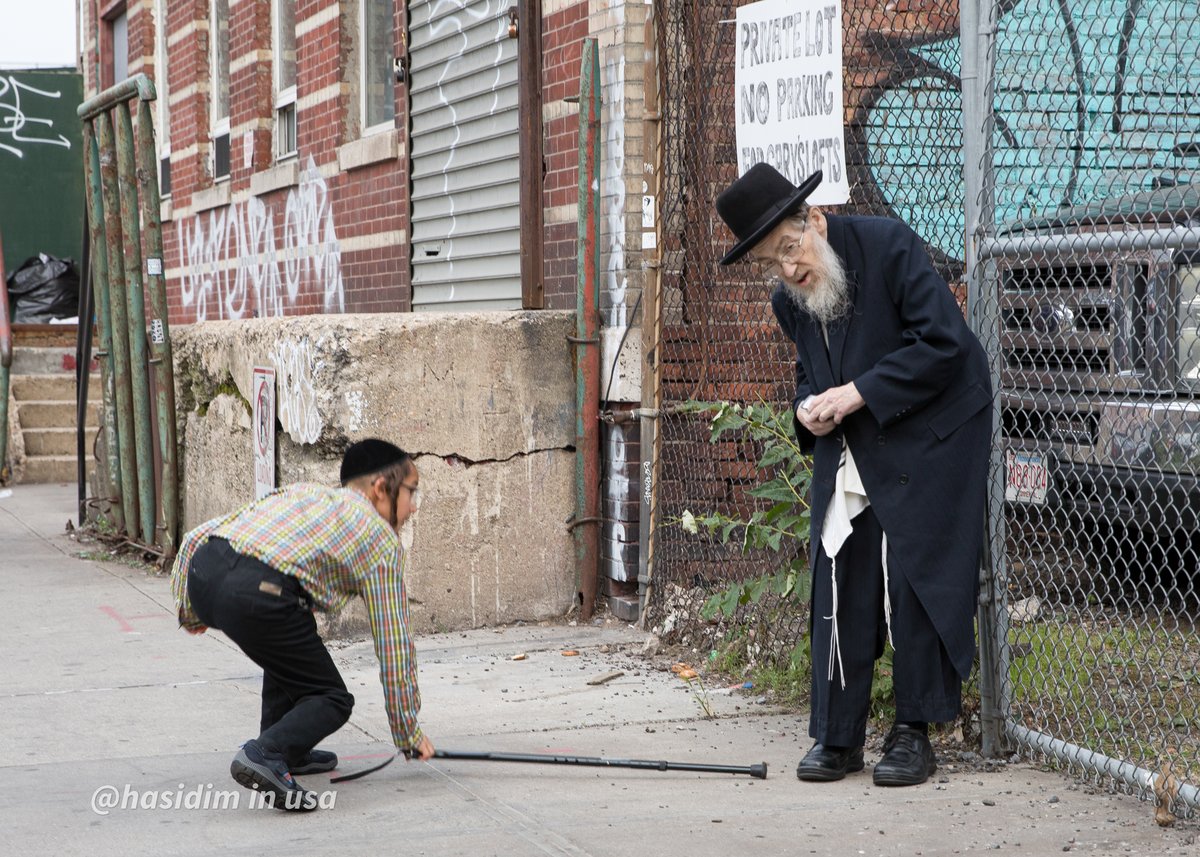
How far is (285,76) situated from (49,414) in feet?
14.4

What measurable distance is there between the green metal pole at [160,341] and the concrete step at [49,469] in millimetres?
5385

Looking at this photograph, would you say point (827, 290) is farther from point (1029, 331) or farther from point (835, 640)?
point (1029, 331)

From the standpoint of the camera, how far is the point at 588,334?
680cm

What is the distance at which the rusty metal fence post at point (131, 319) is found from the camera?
8.49 metres

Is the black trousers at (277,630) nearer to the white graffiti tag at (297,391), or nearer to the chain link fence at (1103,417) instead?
the chain link fence at (1103,417)

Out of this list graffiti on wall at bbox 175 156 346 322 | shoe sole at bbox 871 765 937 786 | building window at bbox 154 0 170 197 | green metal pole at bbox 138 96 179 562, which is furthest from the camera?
building window at bbox 154 0 170 197

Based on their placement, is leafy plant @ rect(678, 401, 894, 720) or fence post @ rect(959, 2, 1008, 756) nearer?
fence post @ rect(959, 2, 1008, 756)

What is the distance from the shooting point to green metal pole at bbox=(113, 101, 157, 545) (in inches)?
338

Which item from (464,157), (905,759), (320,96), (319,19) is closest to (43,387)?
(320,96)

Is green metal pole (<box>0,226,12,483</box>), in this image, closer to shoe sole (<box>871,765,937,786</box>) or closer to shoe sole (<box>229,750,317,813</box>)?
shoe sole (<box>229,750,317,813</box>)

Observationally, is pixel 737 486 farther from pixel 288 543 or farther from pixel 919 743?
pixel 288 543

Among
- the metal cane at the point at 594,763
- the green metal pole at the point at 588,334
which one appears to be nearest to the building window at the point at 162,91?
the green metal pole at the point at 588,334

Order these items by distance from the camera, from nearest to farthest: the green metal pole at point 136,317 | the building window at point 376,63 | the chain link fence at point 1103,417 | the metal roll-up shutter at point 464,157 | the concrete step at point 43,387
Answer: the chain link fence at point 1103,417 → the metal roll-up shutter at point 464,157 → the green metal pole at point 136,317 → the building window at point 376,63 → the concrete step at point 43,387

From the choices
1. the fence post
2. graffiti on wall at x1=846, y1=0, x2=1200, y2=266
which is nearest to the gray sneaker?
the fence post
